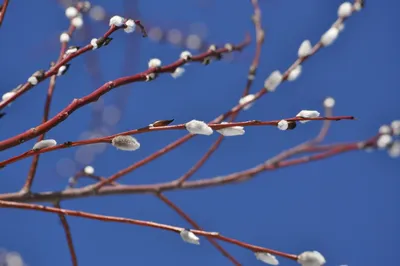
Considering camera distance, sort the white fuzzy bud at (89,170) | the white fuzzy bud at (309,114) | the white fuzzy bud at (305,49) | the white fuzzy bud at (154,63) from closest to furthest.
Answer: the white fuzzy bud at (309,114), the white fuzzy bud at (154,63), the white fuzzy bud at (305,49), the white fuzzy bud at (89,170)

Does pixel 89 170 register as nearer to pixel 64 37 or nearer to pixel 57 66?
pixel 64 37

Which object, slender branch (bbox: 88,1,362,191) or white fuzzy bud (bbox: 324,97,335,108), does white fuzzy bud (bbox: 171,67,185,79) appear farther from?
white fuzzy bud (bbox: 324,97,335,108)

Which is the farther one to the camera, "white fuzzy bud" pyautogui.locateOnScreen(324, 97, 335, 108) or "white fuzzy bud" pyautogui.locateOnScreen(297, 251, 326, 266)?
"white fuzzy bud" pyautogui.locateOnScreen(324, 97, 335, 108)

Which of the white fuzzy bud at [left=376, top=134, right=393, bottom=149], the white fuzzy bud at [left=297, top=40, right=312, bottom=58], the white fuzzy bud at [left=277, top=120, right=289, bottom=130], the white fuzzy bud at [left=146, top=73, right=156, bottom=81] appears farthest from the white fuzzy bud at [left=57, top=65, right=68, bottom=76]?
the white fuzzy bud at [left=376, top=134, right=393, bottom=149]

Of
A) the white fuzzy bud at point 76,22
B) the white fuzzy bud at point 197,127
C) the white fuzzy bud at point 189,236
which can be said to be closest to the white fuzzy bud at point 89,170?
the white fuzzy bud at point 76,22

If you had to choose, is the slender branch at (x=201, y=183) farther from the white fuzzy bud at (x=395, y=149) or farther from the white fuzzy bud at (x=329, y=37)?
the white fuzzy bud at (x=329, y=37)

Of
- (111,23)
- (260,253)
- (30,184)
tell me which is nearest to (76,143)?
(111,23)

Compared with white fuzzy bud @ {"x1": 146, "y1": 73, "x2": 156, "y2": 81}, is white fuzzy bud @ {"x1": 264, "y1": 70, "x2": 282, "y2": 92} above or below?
above

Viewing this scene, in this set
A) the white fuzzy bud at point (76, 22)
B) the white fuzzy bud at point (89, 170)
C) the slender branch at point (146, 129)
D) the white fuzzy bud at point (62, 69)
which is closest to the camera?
the slender branch at point (146, 129)
